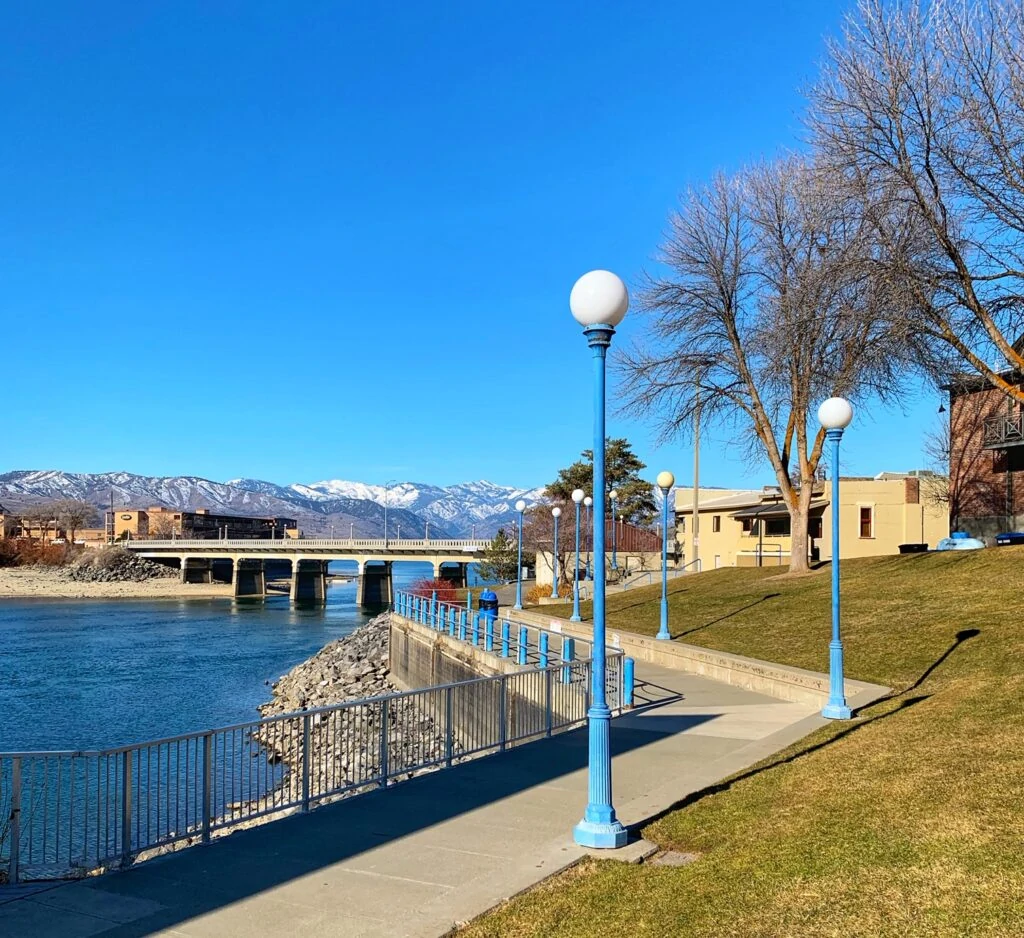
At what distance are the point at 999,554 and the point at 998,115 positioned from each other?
1267cm

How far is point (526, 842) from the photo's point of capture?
7.69 meters

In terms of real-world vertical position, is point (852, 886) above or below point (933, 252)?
below

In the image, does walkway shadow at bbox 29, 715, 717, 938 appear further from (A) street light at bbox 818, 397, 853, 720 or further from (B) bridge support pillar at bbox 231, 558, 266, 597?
(B) bridge support pillar at bbox 231, 558, 266, 597

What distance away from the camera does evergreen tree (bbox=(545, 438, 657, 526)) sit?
70000 mm

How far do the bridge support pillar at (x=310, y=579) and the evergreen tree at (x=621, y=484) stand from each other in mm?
50990

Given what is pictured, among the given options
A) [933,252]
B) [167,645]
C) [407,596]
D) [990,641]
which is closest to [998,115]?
[933,252]

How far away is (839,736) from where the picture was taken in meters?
11.6

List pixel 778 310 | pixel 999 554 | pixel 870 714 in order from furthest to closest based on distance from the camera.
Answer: pixel 778 310
pixel 999 554
pixel 870 714

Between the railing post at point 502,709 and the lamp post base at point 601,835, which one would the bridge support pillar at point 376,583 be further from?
the lamp post base at point 601,835

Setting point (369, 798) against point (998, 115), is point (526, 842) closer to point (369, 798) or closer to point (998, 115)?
point (369, 798)

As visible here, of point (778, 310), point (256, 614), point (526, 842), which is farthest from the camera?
point (256, 614)

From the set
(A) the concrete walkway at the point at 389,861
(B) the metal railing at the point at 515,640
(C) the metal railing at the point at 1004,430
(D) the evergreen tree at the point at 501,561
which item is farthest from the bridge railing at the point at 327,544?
(A) the concrete walkway at the point at 389,861

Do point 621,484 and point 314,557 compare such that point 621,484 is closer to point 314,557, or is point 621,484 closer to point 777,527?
point 777,527

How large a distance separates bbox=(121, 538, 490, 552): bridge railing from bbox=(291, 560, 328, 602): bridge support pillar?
122 inches
